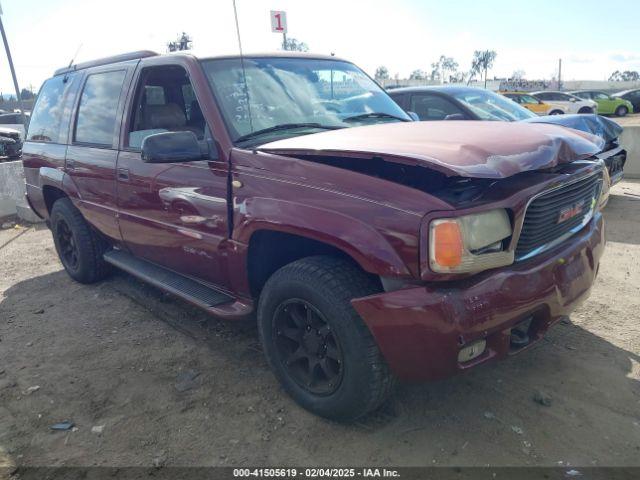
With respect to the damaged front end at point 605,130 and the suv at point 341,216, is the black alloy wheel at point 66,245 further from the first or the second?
the damaged front end at point 605,130

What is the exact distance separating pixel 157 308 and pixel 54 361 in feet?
3.08

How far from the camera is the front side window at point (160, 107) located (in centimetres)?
359

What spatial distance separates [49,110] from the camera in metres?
4.88

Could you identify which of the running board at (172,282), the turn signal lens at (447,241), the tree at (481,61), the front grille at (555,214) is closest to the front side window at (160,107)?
the running board at (172,282)

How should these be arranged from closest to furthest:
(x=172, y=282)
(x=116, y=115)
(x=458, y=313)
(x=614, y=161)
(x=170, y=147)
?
(x=458, y=313), (x=170, y=147), (x=172, y=282), (x=116, y=115), (x=614, y=161)

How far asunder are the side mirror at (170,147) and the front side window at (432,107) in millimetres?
4586

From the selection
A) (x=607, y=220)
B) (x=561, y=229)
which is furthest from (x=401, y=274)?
(x=607, y=220)

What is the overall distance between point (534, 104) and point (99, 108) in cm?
2247

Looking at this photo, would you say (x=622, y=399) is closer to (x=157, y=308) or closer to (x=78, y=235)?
(x=157, y=308)

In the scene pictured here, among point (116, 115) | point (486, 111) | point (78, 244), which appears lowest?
point (78, 244)

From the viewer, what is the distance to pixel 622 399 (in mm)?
2662

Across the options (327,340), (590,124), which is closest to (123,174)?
(327,340)

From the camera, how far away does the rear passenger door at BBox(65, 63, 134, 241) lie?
3811 mm

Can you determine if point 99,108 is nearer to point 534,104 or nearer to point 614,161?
point 614,161
